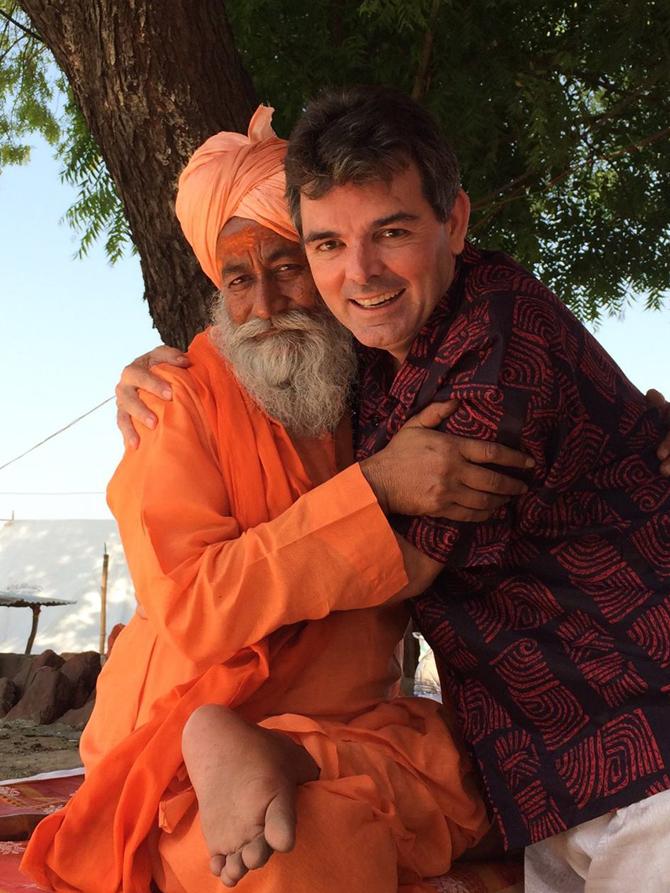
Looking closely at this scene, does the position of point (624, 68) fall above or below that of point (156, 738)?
above

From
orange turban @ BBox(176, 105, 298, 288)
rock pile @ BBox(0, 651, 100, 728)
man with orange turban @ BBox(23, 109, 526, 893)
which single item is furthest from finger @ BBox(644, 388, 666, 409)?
rock pile @ BBox(0, 651, 100, 728)

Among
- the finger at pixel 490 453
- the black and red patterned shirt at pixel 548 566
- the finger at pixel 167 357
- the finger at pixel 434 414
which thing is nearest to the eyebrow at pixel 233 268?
the finger at pixel 167 357

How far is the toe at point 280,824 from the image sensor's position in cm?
200

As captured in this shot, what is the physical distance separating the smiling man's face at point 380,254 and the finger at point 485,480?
1.35 feet

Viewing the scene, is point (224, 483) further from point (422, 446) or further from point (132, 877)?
point (132, 877)

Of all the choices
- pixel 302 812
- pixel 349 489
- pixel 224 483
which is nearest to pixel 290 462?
pixel 224 483

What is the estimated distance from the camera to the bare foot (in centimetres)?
201

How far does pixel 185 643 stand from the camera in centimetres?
237

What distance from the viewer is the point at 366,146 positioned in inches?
94.8

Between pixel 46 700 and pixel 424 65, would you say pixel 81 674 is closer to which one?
pixel 46 700

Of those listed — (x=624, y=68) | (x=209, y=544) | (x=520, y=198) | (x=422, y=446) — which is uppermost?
(x=624, y=68)

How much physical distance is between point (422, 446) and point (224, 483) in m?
0.52

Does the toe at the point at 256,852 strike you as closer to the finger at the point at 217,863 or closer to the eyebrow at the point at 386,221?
the finger at the point at 217,863

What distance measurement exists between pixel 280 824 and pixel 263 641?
518 mm
